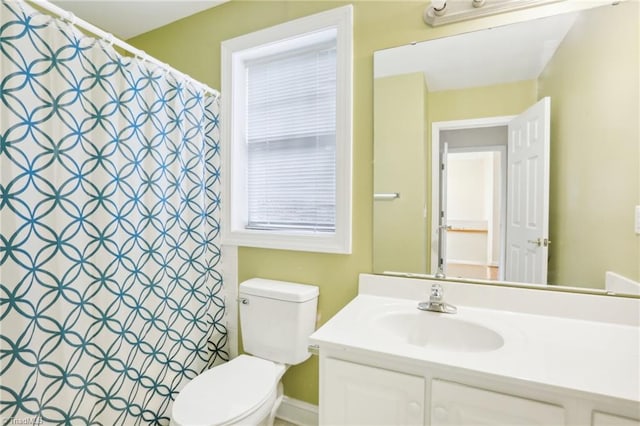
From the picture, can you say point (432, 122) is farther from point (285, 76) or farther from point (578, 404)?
point (578, 404)

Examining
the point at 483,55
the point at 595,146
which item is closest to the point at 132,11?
the point at 483,55

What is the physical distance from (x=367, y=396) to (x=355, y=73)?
140cm

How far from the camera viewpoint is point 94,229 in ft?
3.99

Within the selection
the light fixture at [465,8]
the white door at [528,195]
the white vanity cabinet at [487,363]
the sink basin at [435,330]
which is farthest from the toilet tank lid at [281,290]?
the light fixture at [465,8]

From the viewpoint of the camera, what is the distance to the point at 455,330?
122 cm

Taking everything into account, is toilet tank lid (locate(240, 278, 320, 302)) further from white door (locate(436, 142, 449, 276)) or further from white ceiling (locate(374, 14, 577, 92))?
white ceiling (locate(374, 14, 577, 92))

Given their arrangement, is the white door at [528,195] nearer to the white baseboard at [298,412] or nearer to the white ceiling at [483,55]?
the white ceiling at [483,55]

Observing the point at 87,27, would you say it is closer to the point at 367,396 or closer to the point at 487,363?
the point at 367,396

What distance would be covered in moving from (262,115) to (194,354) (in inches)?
56.6

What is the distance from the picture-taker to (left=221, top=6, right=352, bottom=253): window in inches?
61.4

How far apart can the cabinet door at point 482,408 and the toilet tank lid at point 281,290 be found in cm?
79

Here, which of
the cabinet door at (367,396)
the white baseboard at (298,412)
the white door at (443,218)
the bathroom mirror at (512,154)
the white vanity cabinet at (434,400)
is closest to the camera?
the white vanity cabinet at (434,400)

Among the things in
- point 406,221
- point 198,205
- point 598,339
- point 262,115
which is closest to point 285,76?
point 262,115

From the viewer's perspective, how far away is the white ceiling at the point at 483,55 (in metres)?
Answer: 1.22
